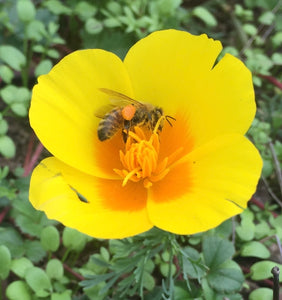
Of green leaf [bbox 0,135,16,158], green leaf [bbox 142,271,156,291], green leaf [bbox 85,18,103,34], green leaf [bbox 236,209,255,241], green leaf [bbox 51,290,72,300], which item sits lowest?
green leaf [bbox 51,290,72,300]

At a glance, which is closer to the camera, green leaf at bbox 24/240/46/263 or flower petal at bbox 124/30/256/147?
flower petal at bbox 124/30/256/147

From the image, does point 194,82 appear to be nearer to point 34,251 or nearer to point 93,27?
point 34,251

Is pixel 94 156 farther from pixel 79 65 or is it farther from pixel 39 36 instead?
pixel 39 36

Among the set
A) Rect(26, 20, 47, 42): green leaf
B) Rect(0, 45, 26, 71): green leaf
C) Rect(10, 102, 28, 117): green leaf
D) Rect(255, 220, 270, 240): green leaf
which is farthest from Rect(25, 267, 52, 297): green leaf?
Rect(26, 20, 47, 42): green leaf

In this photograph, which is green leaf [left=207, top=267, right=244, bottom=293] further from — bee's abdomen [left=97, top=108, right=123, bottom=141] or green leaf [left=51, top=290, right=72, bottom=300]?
bee's abdomen [left=97, top=108, right=123, bottom=141]

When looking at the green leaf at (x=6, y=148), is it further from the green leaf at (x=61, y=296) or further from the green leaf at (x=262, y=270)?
the green leaf at (x=262, y=270)

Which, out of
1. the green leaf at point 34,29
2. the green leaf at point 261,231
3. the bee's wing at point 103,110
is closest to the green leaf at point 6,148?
the bee's wing at point 103,110

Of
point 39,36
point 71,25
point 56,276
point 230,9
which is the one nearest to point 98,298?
point 56,276
